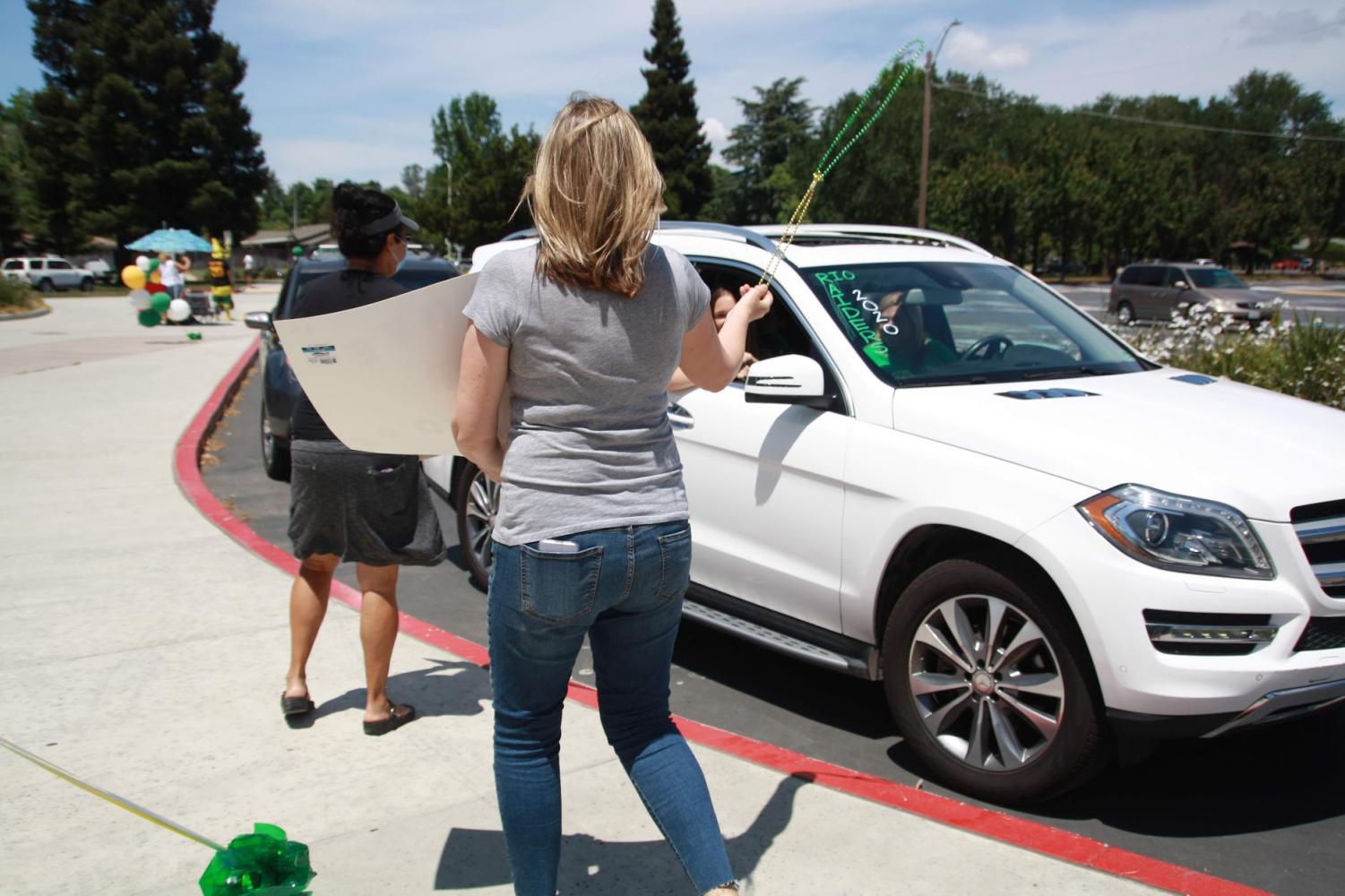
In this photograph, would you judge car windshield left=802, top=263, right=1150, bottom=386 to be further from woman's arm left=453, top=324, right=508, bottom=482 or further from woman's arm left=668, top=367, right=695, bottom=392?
woman's arm left=453, top=324, right=508, bottom=482

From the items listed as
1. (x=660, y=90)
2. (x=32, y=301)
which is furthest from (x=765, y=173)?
(x=32, y=301)

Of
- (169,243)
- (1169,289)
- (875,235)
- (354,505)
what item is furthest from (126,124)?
(354,505)

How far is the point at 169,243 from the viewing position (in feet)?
101

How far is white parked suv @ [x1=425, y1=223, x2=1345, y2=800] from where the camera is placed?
3.01 meters

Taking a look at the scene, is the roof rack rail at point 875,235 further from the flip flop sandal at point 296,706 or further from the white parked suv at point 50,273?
the white parked suv at point 50,273

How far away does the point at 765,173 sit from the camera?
267ft

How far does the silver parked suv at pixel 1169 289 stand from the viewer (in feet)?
83.7

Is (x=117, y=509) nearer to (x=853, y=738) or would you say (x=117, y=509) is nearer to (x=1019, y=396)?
(x=853, y=738)

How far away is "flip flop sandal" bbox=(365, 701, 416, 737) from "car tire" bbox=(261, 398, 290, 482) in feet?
15.2

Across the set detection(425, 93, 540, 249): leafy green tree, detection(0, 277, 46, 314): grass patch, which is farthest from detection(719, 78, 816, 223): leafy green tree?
detection(0, 277, 46, 314): grass patch

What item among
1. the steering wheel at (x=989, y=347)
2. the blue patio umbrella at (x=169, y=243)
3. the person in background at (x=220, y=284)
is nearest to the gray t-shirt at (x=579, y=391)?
the steering wheel at (x=989, y=347)

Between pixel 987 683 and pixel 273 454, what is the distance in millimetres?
6495

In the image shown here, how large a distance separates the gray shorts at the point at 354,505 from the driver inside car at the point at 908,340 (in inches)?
71.6

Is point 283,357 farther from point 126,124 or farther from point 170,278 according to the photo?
point 126,124
